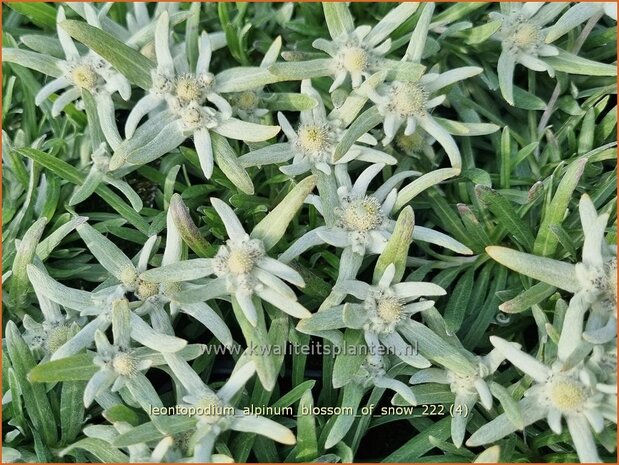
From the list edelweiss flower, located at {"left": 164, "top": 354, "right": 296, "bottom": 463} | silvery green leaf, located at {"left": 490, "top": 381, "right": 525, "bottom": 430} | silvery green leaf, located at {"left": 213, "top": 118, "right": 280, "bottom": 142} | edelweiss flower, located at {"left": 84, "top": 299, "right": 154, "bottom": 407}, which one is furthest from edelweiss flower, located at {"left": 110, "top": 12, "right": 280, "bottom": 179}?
silvery green leaf, located at {"left": 490, "top": 381, "right": 525, "bottom": 430}

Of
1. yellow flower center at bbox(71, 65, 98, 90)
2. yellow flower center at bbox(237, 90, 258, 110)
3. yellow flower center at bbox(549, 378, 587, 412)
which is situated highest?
yellow flower center at bbox(71, 65, 98, 90)

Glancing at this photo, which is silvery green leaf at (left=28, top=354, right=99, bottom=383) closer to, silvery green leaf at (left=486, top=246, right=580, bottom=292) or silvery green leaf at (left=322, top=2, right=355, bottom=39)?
silvery green leaf at (left=486, top=246, right=580, bottom=292)

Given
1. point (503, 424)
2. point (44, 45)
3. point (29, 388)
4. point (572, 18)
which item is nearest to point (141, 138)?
point (44, 45)

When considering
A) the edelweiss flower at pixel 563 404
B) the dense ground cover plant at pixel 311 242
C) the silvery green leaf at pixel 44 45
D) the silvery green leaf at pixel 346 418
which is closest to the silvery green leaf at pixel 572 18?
the dense ground cover plant at pixel 311 242

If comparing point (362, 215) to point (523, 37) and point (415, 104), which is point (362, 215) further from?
point (523, 37)

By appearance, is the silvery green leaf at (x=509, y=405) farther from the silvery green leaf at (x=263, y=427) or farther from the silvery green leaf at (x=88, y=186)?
the silvery green leaf at (x=88, y=186)

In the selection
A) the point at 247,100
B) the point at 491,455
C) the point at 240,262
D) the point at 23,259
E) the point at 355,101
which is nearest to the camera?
the point at 491,455
